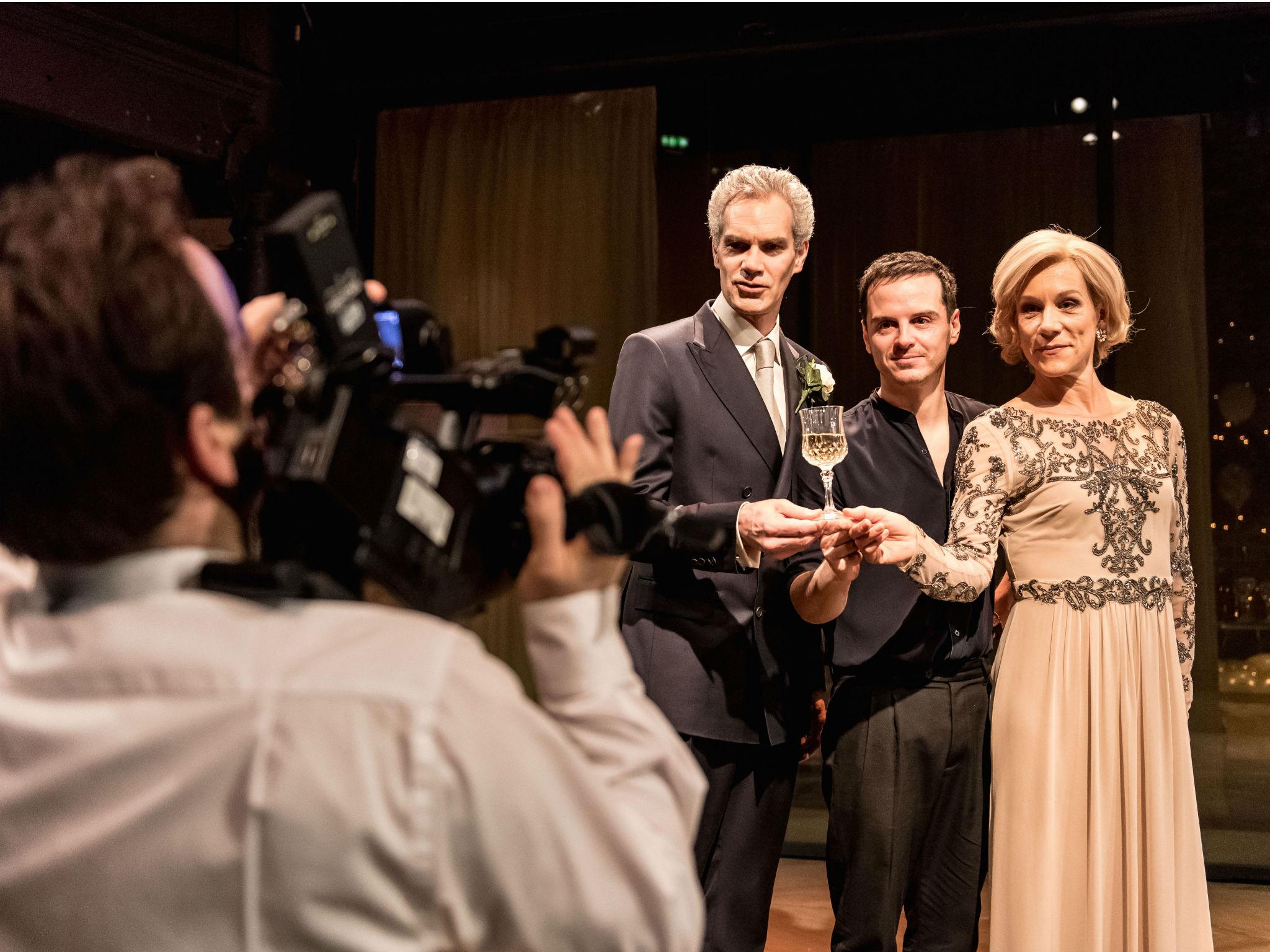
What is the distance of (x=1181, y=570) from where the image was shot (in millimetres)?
2424

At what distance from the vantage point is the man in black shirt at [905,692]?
2367 mm

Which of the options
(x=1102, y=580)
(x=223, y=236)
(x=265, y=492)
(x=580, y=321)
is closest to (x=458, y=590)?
(x=265, y=492)

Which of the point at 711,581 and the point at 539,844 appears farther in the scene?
the point at 711,581

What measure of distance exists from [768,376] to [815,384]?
0.12m

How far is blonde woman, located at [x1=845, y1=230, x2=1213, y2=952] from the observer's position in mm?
2240

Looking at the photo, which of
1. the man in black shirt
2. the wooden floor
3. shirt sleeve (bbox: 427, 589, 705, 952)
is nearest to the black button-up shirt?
the man in black shirt

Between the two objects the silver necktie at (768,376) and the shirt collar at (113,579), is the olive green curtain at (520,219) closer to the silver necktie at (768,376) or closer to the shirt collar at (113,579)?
the silver necktie at (768,376)

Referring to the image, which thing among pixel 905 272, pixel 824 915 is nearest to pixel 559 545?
pixel 905 272

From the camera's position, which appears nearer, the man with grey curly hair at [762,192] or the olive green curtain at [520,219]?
the man with grey curly hair at [762,192]

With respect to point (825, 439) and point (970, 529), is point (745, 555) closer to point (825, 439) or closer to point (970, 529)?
point (825, 439)

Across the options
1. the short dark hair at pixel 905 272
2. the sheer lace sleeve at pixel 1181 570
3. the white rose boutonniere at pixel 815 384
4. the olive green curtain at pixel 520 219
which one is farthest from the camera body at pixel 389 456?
the olive green curtain at pixel 520 219

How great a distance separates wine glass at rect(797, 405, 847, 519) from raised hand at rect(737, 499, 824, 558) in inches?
2.5

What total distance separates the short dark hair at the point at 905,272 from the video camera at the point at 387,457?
5.49ft

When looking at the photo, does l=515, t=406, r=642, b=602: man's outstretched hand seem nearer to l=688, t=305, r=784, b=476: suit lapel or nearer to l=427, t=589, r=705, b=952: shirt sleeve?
l=427, t=589, r=705, b=952: shirt sleeve
